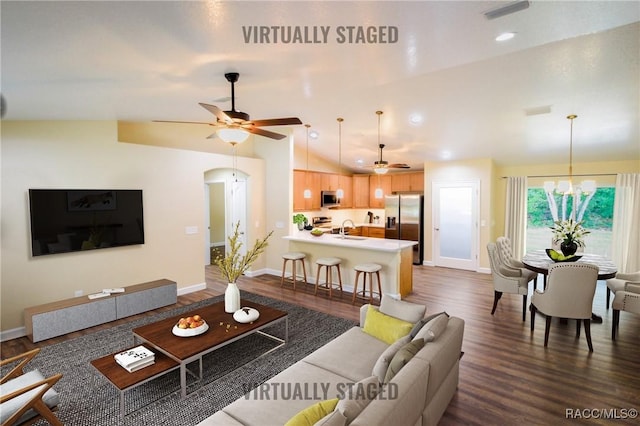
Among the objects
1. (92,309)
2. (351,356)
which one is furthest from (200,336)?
(92,309)

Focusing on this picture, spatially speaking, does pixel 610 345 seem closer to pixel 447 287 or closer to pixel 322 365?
pixel 447 287

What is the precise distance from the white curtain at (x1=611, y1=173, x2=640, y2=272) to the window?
0.17 m

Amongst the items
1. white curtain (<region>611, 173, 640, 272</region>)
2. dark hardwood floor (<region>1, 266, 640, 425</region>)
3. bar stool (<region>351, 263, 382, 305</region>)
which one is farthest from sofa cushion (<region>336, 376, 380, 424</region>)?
white curtain (<region>611, 173, 640, 272</region>)

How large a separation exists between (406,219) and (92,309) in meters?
6.70

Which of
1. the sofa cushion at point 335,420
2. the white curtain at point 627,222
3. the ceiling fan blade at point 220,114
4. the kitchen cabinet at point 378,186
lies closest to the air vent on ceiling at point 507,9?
the ceiling fan blade at point 220,114

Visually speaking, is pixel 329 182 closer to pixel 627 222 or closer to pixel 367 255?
pixel 367 255

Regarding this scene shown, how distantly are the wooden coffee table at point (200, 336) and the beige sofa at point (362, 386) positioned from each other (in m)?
0.83

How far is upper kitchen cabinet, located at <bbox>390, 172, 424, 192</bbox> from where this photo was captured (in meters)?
8.33

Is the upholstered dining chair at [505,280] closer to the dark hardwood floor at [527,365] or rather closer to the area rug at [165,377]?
the dark hardwood floor at [527,365]

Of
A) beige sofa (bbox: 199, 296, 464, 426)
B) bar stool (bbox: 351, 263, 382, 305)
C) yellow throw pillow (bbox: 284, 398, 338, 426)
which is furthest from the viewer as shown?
bar stool (bbox: 351, 263, 382, 305)

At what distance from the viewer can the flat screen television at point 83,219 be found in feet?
13.2

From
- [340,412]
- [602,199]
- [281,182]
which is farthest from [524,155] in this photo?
[340,412]

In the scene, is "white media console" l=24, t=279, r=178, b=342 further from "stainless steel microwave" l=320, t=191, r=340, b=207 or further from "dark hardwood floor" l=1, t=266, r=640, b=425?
"stainless steel microwave" l=320, t=191, r=340, b=207

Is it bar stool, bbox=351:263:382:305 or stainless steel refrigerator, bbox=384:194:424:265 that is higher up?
stainless steel refrigerator, bbox=384:194:424:265
